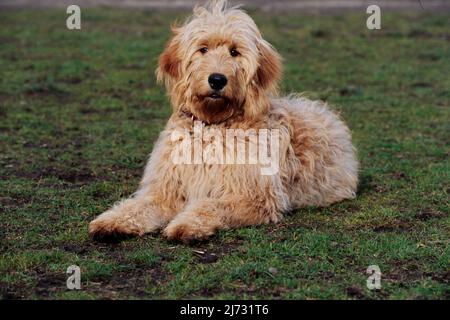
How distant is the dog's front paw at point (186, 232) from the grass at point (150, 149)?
0.07 metres

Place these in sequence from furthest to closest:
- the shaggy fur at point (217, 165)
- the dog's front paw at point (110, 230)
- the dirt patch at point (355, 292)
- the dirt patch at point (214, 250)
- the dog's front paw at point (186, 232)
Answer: the shaggy fur at point (217, 165) → the dog's front paw at point (110, 230) → the dog's front paw at point (186, 232) → the dirt patch at point (214, 250) → the dirt patch at point (355, 292)

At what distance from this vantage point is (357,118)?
413 inches

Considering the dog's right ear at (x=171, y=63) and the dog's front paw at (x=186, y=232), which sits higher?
the dog's right ear at (x=171, y=63)

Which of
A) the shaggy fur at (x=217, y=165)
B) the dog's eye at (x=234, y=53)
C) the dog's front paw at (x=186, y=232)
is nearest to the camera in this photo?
the dog's front paw at (x=186, y=232)

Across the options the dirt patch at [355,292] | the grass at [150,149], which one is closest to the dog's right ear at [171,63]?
the grass at [150,149]

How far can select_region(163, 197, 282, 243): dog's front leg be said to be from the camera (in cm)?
603

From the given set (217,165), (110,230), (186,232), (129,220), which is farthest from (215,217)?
(110,230)

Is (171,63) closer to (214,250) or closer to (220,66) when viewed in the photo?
(220,66)

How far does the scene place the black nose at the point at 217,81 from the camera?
243 inches

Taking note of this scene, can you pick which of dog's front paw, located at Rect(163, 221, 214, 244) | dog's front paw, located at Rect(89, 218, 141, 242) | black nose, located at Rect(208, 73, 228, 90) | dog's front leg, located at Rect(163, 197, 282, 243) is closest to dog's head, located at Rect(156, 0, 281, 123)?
black nose, located at Rect(208, 73, 228, 90)

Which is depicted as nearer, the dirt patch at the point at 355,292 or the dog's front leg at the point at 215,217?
the dirt patch at the point at 355,292

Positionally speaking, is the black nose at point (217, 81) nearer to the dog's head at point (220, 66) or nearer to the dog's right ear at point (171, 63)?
the dog's head at point (220, 66)

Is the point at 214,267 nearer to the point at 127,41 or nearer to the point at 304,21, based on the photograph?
the point at 127,41
